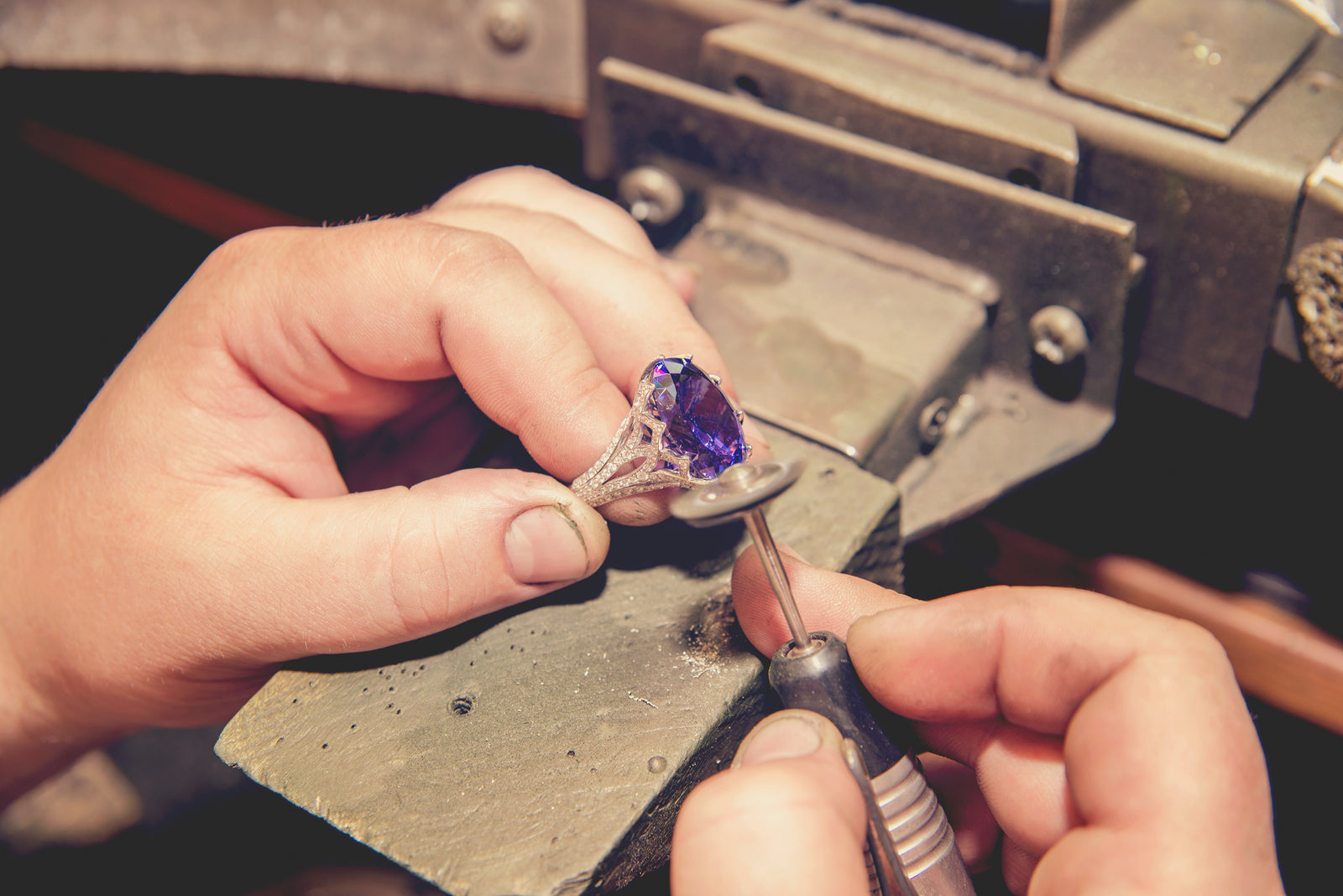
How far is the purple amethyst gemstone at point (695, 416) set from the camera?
0.66 m

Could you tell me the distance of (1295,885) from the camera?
1174 millimetres

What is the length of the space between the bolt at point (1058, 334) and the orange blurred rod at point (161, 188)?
1.03 m

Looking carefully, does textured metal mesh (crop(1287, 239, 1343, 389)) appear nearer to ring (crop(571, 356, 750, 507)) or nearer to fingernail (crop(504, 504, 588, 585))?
ring (crop(571, 356, 750, 507))

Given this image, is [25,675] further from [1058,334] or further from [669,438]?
[1058,334]

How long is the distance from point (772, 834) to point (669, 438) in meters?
0.28

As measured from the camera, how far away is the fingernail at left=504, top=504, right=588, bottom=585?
676 millimetres

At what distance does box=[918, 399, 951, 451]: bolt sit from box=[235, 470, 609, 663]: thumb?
1.12ft

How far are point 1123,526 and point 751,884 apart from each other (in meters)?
0.80

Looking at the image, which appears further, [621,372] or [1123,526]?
[1123,526]

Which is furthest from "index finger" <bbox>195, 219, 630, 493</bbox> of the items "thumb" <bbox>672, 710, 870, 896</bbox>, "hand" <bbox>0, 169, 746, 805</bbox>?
"thumb" <bbox>672, 710, 870, 896</bbox>

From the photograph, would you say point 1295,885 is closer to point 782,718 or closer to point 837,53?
point 782,718

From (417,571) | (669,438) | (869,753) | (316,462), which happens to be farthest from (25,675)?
(869,753)

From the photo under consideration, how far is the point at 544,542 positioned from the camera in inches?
26.7

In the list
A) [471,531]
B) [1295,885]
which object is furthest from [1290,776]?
[471,531]
